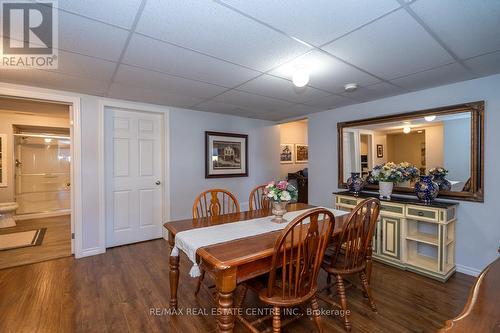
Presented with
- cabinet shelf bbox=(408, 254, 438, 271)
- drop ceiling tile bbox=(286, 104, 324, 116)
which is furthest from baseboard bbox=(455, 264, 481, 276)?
drop ceiling tile bbox=(286, 104, 324, 116)

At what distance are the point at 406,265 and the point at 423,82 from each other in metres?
2.08

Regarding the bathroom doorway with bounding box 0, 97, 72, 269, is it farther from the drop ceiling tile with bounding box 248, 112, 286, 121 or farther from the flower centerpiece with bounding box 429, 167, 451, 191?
the flower centerpiece with bounding box 429, 167, 451, 191

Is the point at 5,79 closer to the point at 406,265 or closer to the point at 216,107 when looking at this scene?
the point at 216,107

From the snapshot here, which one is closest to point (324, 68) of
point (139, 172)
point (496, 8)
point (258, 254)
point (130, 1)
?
point (496, 8)

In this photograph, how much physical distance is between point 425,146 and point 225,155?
9.90 feet

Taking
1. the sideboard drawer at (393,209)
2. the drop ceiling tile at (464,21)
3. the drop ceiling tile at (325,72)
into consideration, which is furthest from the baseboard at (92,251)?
the drop ceiling tile at (464,21)

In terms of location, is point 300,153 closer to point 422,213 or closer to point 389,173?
point 389,173

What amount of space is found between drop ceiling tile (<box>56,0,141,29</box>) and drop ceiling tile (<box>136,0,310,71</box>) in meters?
0.07

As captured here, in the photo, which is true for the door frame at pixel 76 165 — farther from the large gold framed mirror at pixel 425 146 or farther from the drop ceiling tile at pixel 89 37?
the large gold framed mirror at pixel 425 146

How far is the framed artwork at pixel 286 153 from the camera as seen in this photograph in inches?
226

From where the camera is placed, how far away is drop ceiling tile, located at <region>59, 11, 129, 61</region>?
150 cm

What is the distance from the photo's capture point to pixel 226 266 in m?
1.26

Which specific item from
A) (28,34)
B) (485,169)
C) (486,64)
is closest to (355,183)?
(485,169)

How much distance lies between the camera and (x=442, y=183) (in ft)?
8.93
